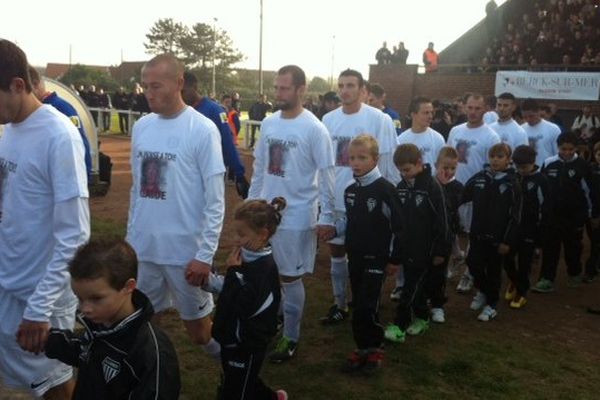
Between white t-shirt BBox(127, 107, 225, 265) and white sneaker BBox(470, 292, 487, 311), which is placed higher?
white t-shirt BBox(127, 107, 225, 265)

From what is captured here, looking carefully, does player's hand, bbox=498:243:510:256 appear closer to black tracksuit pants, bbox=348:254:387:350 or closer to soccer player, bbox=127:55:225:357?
black tracksuit pants, bbox=348:254:387:350

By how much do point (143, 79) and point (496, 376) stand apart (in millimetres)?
3543

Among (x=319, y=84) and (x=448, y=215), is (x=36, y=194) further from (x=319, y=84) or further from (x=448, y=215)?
(x=319, y=84)

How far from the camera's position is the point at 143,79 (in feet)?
12.5

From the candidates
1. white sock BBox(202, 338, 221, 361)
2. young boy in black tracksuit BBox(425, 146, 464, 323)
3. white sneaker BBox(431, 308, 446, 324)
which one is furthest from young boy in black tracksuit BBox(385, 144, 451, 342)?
white sock BBox(202, 338, 221, 361)

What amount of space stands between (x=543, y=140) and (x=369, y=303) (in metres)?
5.37

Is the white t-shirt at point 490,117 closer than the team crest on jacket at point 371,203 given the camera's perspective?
No

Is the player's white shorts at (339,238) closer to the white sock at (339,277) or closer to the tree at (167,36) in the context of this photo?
the white sock at (339,277)

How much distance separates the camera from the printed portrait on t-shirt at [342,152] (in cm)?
620

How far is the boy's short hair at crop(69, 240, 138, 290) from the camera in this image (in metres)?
2.42

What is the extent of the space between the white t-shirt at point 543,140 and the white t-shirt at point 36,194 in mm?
7314

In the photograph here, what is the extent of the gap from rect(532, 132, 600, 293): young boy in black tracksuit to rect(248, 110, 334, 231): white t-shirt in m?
3.57

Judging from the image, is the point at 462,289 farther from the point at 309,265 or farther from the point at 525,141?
the point at 309,265

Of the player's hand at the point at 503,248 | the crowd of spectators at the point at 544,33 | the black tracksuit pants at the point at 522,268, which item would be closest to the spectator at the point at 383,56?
the crowd of spectators at the point at 544,33
